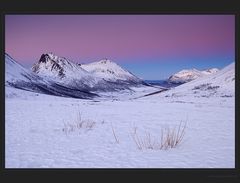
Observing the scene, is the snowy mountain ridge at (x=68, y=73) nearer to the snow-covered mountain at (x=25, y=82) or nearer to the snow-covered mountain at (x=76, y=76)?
the snow-covered mountain at (x=76, y=76)

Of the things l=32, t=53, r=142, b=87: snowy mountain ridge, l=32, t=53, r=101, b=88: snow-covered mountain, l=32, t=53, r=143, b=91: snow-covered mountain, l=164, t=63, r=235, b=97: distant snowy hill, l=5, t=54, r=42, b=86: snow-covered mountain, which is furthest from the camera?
l=32, t=53, r=142, b=87: snowy mountain ridge

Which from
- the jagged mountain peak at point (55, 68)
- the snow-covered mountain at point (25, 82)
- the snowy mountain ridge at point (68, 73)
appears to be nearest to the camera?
the snow-covered mountain at point (25, 82)

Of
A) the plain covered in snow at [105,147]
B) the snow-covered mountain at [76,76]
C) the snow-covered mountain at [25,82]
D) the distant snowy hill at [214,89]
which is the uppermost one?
the snow-covered mountain at [76,76]

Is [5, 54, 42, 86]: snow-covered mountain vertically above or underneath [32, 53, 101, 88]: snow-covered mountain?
underneath

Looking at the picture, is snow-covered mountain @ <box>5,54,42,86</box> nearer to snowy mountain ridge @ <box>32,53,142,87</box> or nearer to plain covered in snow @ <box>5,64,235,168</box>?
plain covered in snow @ <box>5,64,235,168</box>

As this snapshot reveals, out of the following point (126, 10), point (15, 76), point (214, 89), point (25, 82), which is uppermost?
point (15, 76)

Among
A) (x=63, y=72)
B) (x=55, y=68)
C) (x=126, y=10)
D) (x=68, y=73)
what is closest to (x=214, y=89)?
(x=126, y=10)

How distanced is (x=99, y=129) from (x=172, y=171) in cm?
304

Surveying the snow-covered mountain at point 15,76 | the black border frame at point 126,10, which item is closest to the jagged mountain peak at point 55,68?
the snow-covered mountain at point 15,76

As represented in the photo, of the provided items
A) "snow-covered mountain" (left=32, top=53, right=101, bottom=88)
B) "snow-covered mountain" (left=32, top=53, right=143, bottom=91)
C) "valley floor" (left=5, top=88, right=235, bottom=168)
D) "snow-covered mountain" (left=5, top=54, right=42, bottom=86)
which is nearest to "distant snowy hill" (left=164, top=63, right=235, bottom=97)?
"valley floor" (left=5, top=88, right=235, bottom=168)

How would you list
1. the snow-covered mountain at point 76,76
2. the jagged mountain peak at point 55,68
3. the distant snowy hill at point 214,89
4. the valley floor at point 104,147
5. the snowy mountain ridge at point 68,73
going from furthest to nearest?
the jagged mountain peak at point 55,68, the snowy mountain ridge at point 68,73, the snow-covered mountain at point 76,76, the distant snowy hill at point 214,89, the valley floor at point 104,147

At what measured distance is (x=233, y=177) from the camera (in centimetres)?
562

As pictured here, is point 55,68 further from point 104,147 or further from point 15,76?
point 104,147

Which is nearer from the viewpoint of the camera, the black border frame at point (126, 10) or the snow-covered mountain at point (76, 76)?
the black border frame at point (126, 10)
